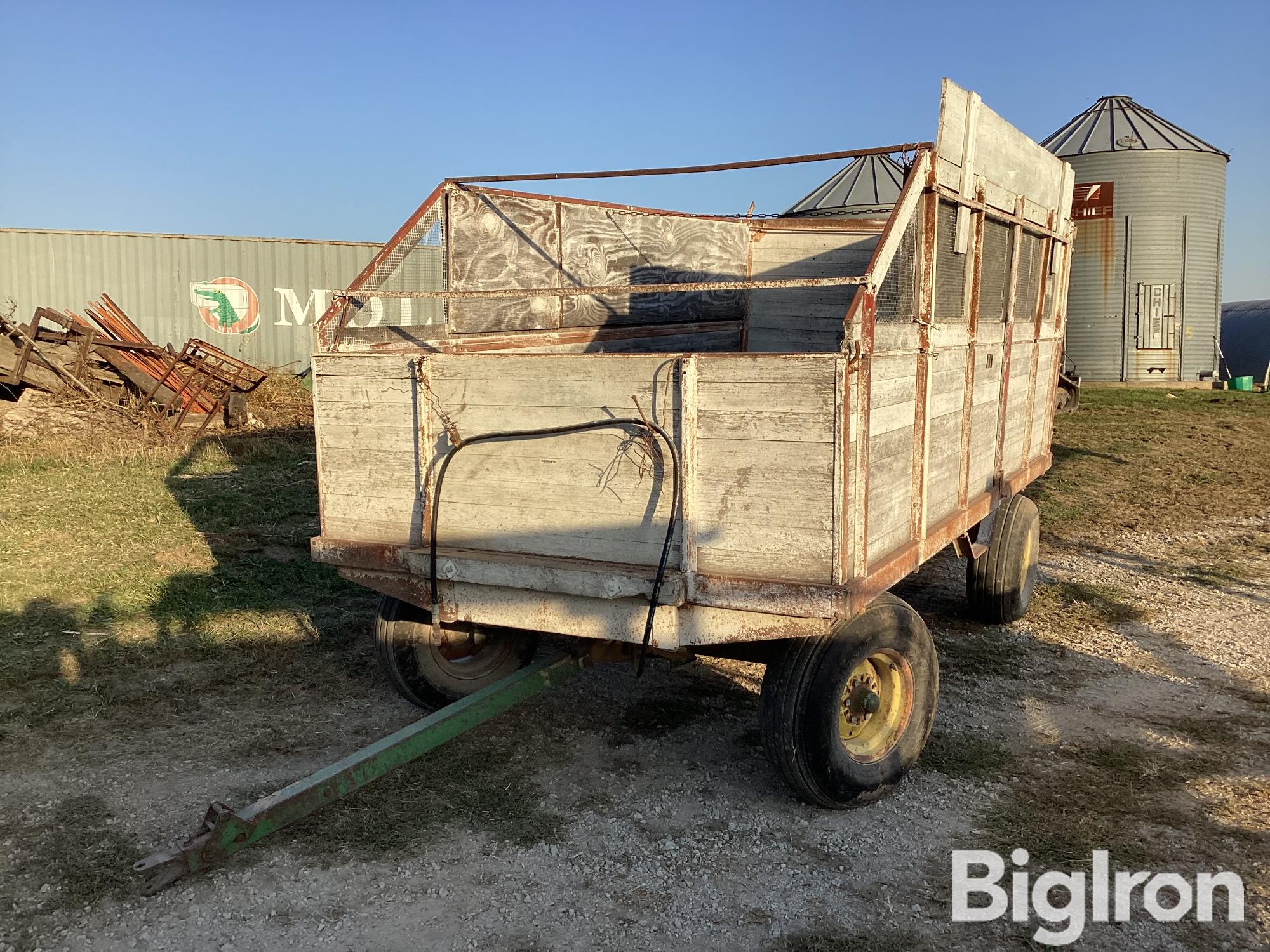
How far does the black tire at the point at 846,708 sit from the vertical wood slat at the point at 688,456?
0.55m

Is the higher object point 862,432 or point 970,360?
point 970,360

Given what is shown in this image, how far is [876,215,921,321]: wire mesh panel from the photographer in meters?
3.77

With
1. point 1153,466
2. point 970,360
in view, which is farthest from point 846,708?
point 1153,466

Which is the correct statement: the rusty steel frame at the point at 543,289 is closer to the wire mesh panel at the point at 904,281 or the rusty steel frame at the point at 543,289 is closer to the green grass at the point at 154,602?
the wire mesh panel at the point at 904,281

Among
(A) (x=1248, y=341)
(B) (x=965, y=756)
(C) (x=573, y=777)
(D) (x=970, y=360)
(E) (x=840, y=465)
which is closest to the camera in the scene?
(E) (x=840, y=465)

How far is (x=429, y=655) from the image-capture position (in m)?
4.56

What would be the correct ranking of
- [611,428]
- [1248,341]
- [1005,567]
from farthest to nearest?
[1248,341]
[1005,567]
[611,428]

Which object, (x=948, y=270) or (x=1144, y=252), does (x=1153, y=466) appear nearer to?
(x=948, y=270)

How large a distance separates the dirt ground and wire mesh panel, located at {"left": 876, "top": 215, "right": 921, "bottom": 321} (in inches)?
73.9

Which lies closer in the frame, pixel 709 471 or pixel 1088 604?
pixel 709 471

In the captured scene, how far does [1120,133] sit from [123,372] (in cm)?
1921

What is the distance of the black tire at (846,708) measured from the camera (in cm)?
354

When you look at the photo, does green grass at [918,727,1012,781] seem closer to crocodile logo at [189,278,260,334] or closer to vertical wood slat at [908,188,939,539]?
vertical wood slat at [908,188,939,539]

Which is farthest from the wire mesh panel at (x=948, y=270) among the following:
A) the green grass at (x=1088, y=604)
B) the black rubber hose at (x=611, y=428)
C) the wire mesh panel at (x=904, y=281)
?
the green grass at (x=1088, y=604)
